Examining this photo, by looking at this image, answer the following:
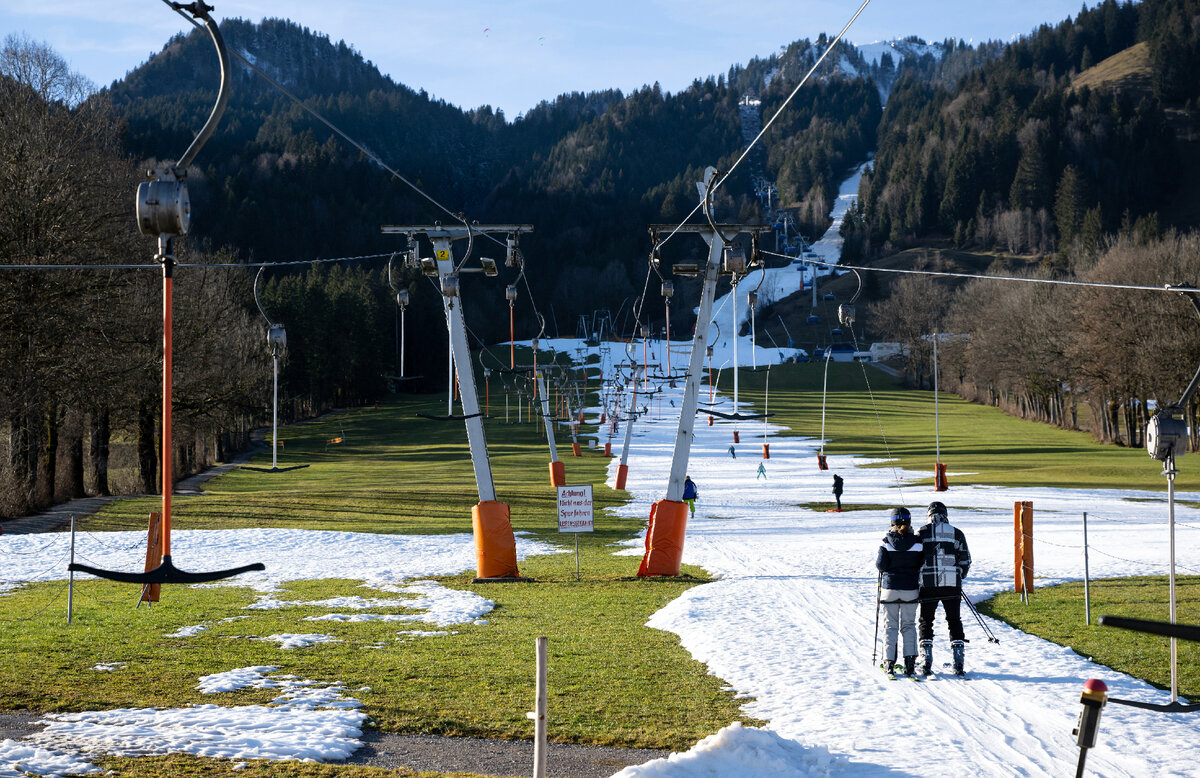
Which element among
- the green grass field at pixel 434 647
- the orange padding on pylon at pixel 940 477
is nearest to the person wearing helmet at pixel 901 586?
the green grass field at pixel 434 647

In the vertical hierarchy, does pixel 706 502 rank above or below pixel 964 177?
below

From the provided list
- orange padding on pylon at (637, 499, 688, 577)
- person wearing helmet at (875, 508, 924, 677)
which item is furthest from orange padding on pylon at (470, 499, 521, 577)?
person wearing helmet at (875, 508, 924, 677)

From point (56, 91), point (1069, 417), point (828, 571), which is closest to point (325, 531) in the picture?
point (828, 571)

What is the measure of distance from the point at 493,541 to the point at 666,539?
3629 millimetres

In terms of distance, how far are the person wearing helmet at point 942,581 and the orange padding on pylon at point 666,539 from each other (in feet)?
29.0

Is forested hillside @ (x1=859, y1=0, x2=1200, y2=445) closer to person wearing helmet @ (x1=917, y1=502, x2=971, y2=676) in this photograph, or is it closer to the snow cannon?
person wearing helmet @ (x1=917, y1=502, x2=971, y2=676)

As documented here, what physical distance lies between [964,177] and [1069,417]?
123 meters

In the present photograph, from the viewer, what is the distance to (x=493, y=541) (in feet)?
68.8

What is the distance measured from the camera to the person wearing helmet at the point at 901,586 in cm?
1199

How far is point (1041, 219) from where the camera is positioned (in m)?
182

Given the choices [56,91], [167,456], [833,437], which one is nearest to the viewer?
[167,456]

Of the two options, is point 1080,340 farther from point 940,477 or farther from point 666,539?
point 666,539

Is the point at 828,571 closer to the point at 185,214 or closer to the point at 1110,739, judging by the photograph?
the point at 1110,739

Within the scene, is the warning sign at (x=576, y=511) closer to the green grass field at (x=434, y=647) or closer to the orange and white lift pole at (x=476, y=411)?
the green grass field at (x=434, y=647)
